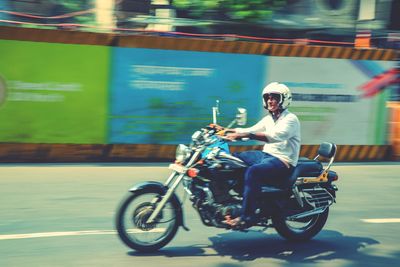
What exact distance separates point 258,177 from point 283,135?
49cm

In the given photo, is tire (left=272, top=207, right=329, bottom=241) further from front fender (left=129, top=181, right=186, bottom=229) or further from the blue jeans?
front fender (left=129, top=181, right=186, bottom=229)

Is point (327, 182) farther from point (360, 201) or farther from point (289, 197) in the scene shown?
point (360, 201)

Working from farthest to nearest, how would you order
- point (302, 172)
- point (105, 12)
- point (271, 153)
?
point (105, 12)
point (302, 172)
point (271, 153)

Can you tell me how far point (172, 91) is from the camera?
393 inches

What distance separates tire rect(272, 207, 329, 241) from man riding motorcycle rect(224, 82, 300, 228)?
0.42 metres

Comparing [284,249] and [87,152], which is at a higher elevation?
[87,152]

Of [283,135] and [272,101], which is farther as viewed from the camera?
[272,101]

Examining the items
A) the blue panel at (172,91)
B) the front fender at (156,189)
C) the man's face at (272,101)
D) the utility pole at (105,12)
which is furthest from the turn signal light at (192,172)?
the utility pole at (105,12)

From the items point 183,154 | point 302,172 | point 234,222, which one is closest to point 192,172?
point 183,154

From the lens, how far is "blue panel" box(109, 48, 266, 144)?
9.79 metres

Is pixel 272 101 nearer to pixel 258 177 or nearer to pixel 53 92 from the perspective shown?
pixel 258 177

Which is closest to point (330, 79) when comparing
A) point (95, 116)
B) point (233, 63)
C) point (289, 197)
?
point (233, 63)

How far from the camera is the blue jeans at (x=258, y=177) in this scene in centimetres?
555

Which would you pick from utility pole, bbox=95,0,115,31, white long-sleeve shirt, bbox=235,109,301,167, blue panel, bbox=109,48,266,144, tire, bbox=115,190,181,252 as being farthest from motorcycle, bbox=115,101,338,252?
utility pole, bbox=95,0,115,31
